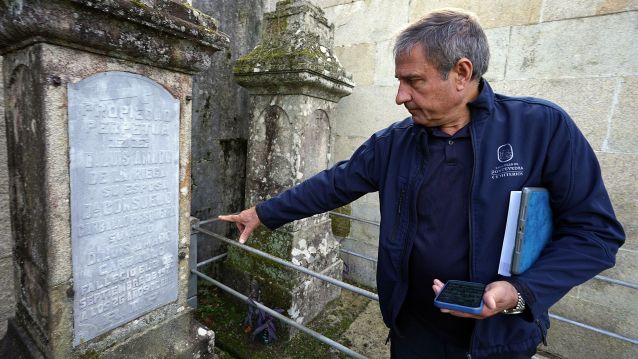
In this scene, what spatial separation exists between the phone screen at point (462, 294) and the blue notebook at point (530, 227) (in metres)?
0.18

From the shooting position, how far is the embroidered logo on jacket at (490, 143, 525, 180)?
1138 millimetres

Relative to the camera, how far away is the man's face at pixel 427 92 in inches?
47.9

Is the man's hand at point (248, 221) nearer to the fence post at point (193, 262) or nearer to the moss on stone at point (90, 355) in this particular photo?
the fence post at point (193, 262)

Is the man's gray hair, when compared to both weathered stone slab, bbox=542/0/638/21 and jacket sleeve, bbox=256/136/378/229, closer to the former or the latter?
jacket sleeve, bbox=256/136/378/229

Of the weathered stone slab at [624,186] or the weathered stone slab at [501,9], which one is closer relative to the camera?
the weathered stone slab at [624,186]

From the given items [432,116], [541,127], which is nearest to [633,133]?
[541,127]

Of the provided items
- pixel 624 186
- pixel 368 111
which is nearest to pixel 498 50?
pixel 368 111

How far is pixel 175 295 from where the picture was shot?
6.17 feet

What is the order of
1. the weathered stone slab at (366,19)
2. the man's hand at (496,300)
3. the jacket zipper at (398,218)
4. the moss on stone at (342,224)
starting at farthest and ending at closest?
1. the moss on stone at (342,224)
2. the weathered stone slab at (366,19)
3. the jacket zipper at (398,218)
4. the man's hand at (496,300)

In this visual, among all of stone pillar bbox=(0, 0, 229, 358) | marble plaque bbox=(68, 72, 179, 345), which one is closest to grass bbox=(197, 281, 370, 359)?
stone pillar bbox=(0, 0, 229, 358)

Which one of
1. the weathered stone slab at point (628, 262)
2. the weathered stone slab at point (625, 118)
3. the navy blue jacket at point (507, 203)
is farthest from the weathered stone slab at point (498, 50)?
the navy blue jacket at point (507, 203)

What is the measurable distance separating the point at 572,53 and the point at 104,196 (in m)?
3.46

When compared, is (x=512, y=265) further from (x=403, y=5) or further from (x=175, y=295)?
(x=403, y=5)

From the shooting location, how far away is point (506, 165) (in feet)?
3.77
